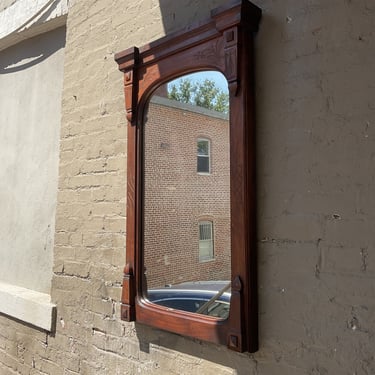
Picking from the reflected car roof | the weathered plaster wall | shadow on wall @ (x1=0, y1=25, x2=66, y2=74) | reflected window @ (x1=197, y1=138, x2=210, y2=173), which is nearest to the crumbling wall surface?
the reflected car roof

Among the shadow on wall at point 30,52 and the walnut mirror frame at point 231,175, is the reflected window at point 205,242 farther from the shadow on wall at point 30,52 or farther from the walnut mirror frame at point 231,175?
the shadow on wall at point 30,52

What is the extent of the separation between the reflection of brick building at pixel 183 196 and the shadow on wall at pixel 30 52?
163 cm

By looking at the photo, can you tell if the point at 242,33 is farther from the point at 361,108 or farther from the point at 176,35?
the point at 361,108

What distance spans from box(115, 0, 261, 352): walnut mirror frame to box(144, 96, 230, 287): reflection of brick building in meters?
0.07

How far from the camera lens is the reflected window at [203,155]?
2.08m

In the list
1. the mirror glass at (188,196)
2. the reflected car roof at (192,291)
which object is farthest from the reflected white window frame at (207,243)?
the reflected car roof at (192,291)

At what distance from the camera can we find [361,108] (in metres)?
1.57

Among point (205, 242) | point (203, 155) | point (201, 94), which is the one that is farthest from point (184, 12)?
point (205, 242)

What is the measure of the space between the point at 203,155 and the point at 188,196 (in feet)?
0.76

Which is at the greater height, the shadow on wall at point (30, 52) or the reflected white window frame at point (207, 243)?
the shadow on wall at point (30, 52)

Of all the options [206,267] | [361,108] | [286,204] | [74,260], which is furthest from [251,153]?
[74,260]

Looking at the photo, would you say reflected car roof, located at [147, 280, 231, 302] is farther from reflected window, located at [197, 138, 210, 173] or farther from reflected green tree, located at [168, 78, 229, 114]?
reflected green tree, located at [168, 78, 229, 114]

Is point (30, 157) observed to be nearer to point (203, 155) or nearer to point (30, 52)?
point (30, 52)

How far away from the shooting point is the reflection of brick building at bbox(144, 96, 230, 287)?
1.97 m
